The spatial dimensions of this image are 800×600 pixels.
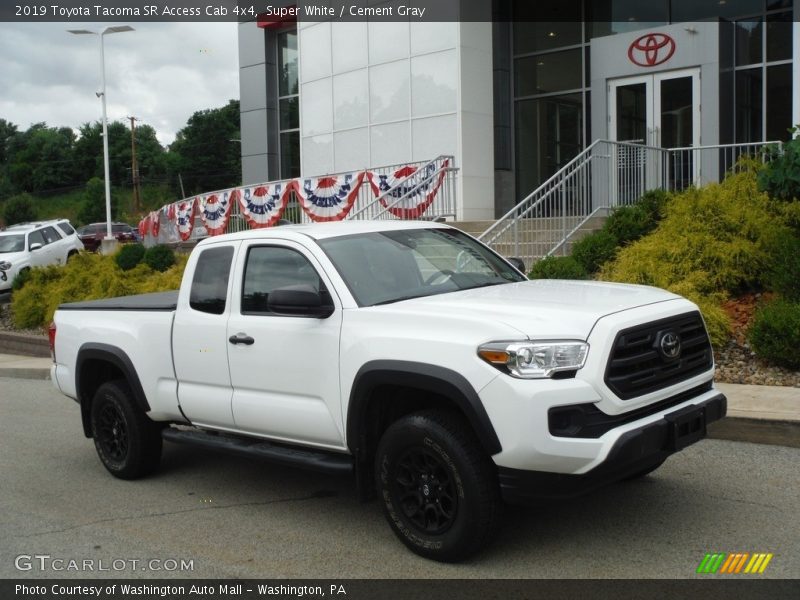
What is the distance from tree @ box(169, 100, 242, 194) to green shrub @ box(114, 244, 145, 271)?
85.5 m

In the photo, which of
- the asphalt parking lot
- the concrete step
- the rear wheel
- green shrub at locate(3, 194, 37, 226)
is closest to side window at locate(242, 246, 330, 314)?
the asphalt parking lot

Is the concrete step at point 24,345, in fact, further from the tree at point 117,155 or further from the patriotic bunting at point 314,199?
the tree at point 117,155

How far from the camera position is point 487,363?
4418mm

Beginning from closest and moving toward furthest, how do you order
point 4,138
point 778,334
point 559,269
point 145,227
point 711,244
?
point 778,334
point 711,244
point 559,269
point 145,227
point 4,138

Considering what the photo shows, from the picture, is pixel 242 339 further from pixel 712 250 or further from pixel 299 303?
pixel 712 250

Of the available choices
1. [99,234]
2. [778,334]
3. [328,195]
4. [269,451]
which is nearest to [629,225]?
[778,334]

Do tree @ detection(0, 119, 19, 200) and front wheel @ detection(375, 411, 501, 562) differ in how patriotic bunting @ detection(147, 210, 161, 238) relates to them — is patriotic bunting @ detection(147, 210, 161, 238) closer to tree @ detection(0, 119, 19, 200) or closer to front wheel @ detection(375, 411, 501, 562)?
front wheel @ detection(375, 411, 501, 562)

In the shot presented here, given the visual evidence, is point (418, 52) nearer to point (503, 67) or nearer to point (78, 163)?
point (503, 67)

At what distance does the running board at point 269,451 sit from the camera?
5211mm

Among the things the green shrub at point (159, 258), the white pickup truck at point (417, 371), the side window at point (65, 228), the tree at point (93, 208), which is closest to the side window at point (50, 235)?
the side window at point (65, 228)

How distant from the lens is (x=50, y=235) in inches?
944

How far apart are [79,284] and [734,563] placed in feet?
53.0

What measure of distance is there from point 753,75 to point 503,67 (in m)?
6.52
